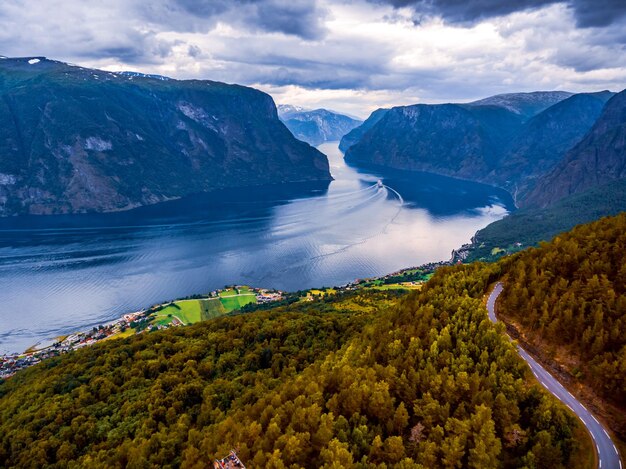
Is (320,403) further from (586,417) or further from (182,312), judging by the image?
(182,312)

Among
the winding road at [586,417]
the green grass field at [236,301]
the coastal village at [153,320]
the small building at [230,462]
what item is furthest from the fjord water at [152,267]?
the winding road at [586,417]

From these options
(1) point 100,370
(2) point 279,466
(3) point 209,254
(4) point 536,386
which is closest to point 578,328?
(4) point 536,386

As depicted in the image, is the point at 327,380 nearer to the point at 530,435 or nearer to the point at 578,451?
the point at 530,435

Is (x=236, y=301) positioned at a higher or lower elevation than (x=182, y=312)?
lower

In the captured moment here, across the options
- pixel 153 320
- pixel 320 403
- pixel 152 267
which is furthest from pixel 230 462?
pixel 152 267

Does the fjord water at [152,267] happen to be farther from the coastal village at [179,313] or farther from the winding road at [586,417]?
the winding road at [586,417]

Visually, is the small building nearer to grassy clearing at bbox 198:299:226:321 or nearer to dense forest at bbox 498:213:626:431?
dense forest at bbox 498:213:626:431
